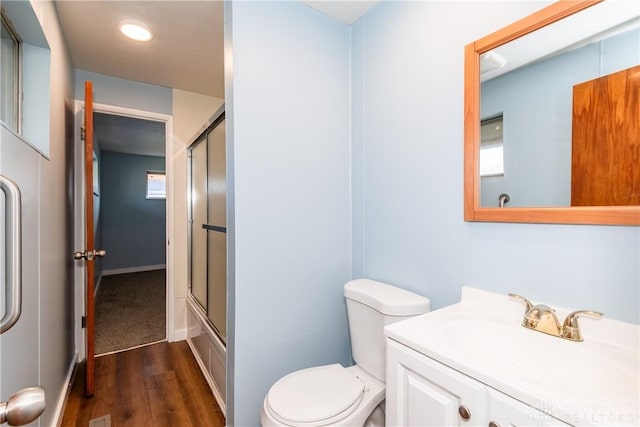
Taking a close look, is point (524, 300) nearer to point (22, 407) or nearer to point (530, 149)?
point (530, 149)

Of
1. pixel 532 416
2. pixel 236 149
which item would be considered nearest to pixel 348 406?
pixel 532 416

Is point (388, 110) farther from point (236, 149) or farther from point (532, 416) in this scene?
point (532, 416)

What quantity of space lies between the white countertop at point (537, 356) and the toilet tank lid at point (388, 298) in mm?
151

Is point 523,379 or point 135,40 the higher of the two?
point 135,40

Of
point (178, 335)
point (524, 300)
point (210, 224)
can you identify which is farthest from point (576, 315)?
point (178, 335)

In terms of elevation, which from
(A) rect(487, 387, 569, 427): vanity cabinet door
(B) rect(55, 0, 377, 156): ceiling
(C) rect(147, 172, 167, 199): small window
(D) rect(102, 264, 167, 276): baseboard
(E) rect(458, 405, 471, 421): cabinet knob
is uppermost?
(B) rect(55, 0, 377, 156): ceiling

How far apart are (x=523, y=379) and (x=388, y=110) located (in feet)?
4.19

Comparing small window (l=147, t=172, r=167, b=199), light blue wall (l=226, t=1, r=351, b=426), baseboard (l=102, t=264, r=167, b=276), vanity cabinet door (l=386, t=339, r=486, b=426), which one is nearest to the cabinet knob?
vanity cabinet door (l=386, t=339, r=486, b=426)

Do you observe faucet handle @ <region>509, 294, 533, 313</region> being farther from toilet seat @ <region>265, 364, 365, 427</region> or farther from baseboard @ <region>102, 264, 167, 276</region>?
baseboard @ <region>102, 264, 167, 276</region>

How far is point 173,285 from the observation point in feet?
9.10

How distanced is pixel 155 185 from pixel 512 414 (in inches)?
263

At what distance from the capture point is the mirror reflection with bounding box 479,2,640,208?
33.9 inches

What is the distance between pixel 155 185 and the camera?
238 inches

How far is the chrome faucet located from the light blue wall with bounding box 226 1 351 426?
37.7 inches
